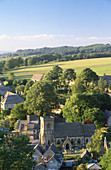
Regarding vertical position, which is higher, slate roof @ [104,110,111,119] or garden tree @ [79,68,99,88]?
garden tree @ [79,68,99,88]

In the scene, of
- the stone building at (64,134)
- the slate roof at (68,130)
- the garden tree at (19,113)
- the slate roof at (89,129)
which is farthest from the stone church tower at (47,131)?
the garden tree at (19,113)

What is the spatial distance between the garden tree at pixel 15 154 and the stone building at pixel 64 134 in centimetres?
1942

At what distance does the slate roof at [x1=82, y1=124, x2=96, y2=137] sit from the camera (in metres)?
44.4

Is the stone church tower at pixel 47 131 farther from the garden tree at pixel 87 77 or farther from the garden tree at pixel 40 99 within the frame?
the garden tree at pixel 87 77

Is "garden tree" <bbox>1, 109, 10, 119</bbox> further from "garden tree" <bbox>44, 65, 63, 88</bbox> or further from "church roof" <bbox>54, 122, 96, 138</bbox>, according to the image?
"garden tree" <bbox>44, 65, 63, 88</bbox>

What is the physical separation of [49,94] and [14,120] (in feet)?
31.6

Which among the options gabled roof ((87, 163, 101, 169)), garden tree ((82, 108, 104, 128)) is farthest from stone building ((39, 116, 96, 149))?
gabled roof ((87, 163, 101, 169))

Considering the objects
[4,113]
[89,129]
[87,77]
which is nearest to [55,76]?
[87,77]

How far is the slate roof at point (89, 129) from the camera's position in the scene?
4437 centimetres

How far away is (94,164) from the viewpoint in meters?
33.7

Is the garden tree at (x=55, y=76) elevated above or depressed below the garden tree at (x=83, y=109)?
above

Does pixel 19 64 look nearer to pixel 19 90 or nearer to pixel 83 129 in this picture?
pixel 19 90

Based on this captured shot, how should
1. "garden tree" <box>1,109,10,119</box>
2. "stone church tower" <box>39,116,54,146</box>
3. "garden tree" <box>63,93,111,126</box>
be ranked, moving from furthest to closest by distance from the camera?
"garden tree" <box>1,109,10,119</box>, "garden tree" <box>63,93,111,126</box>, "stone church tower" <box>39,116,54,146</box>

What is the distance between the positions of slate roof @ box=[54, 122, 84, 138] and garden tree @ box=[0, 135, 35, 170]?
20234 millimetres
